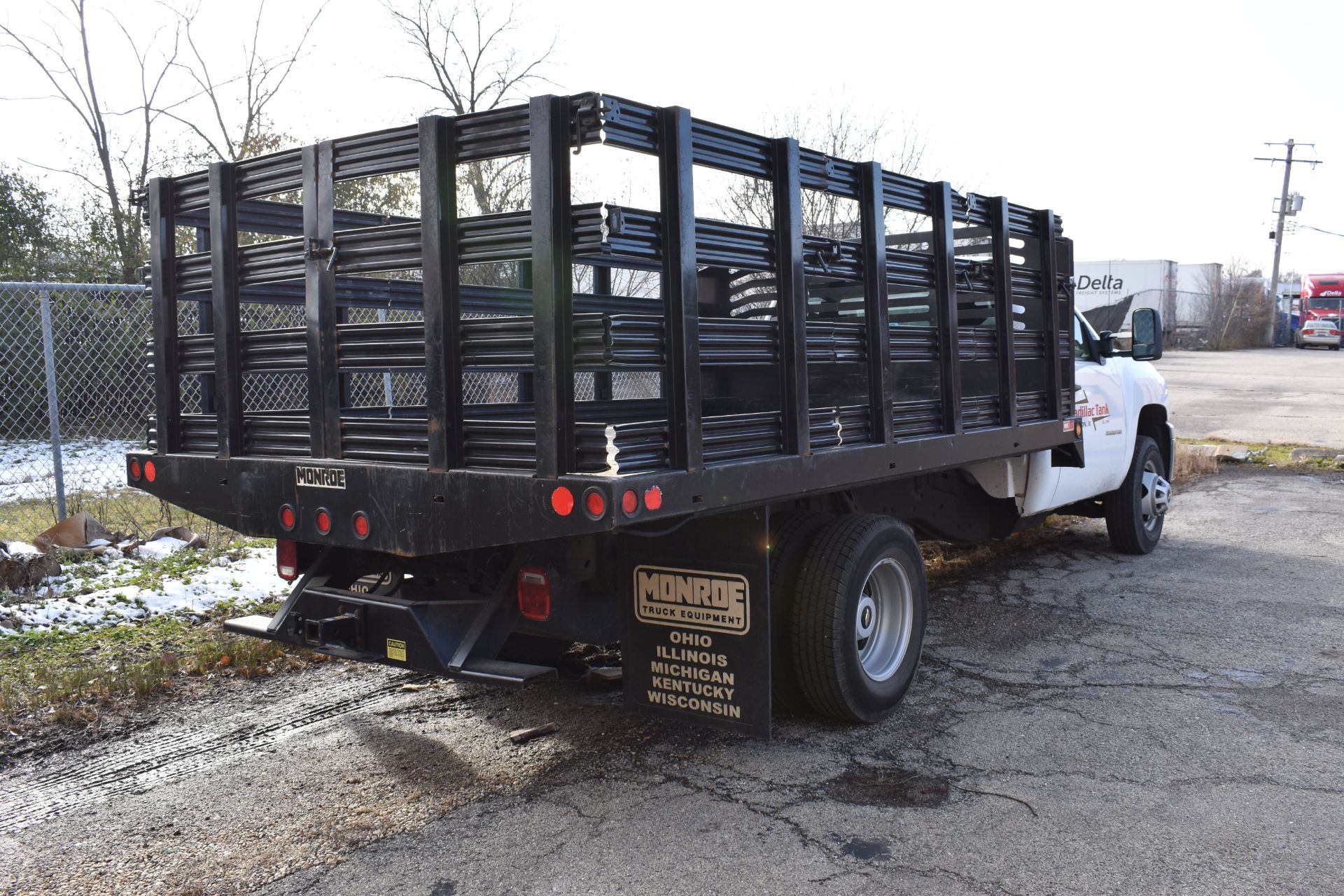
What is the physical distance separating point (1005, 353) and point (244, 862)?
397 centimetres

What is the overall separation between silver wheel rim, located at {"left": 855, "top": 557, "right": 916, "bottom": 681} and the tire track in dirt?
2.16 m

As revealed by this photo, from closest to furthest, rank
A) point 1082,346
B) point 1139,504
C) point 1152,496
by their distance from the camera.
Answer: point 1082,346 < point 1139,504 < point 1152,496

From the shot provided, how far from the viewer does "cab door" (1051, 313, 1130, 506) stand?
7.04 metres

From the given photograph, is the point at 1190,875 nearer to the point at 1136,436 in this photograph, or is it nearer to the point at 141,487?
the point at 141,487

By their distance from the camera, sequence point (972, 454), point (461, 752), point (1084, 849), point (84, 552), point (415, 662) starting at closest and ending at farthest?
1. point (1084, 849)
2. point (415, 662)
3. point (461, 752)
4. point (972, 454)
5. point (84, 552)

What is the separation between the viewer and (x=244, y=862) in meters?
3.33

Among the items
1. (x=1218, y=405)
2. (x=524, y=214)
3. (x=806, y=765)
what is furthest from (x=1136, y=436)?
(x=1218, y=405)

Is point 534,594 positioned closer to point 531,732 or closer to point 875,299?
point 531,732

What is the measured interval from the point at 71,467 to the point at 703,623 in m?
6.69

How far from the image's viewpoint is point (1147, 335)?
301 inches

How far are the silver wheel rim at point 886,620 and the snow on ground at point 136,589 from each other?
345cm

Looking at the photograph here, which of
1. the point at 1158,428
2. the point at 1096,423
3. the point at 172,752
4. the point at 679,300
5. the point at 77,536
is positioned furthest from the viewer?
the point at 1158,428

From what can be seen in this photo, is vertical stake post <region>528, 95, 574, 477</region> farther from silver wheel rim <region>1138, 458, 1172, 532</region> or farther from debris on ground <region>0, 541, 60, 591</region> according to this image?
Answer: silver wheel rim <region>1138, 458, 1172, 532</region>

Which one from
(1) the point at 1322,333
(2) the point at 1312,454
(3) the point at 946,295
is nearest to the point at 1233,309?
(1) the point at 1322,333
